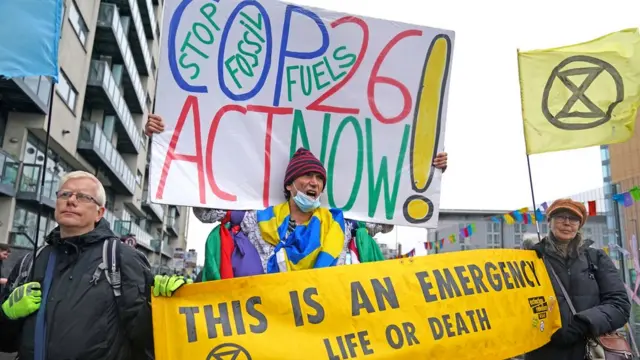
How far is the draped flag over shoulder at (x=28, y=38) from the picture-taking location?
2.54 m

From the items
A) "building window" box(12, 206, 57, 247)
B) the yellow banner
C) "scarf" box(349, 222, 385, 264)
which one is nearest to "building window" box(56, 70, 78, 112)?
"building window" box(12, 206, 57, 247)

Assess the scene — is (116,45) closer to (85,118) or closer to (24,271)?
(85,118)

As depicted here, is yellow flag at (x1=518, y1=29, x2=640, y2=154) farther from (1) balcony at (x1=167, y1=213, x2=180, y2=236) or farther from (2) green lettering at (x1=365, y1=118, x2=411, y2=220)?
(1) balcony at (x1=167, y1=213, x2=180, y2=236)

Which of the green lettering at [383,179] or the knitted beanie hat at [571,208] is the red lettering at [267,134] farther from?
the knitted beanie hat at [571,208]

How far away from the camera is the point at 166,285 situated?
219 centimetres

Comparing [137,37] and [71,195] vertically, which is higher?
[137,37]

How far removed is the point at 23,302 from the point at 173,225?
5390 cm

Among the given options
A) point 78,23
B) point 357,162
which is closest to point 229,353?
point 357,162

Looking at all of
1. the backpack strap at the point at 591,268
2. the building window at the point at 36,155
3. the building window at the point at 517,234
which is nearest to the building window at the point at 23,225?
the building window at the point at 36,155

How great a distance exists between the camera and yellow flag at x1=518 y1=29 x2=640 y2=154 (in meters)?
3.57

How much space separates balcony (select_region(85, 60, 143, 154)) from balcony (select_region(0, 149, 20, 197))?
7556 mm

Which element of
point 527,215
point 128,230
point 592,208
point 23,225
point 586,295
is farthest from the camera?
point 128,230

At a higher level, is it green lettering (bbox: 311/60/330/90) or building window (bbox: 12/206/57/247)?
green lettering (bbox: 311/60/330/90)

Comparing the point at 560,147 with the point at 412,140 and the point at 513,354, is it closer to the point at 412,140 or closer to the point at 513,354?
the point at 412,140
